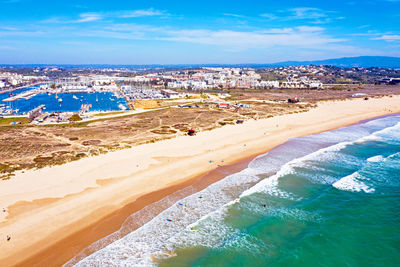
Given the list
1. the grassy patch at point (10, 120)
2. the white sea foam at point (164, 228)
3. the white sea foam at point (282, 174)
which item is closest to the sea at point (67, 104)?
the grassy patch at point (10, 120)

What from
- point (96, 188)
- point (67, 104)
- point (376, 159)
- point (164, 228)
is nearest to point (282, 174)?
point (376, 159)

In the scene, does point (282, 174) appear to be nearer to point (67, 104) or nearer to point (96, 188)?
point (96, 188)

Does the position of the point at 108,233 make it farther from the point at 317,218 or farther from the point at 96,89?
the point at 96,89

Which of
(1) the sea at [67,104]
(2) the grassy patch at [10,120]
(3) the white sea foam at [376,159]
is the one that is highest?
(1) the sea at [67,104]

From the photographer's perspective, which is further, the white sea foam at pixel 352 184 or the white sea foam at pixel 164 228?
the white sea foam at pixel 352 184

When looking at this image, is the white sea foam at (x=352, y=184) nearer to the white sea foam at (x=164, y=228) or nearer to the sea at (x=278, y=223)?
the sea at (x=278, y=223)

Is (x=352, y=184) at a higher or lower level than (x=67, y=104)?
lower

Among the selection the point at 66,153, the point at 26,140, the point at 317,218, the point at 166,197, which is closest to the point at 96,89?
the point at 26,140
